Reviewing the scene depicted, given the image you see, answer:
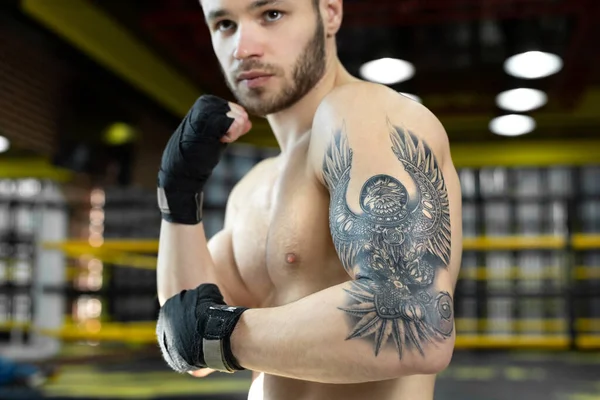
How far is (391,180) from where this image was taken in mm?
945

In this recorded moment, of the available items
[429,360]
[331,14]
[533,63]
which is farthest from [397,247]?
[533,63]

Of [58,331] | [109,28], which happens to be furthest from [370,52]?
A: [58,331]

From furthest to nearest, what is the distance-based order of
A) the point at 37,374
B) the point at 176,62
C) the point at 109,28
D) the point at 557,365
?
the point at 176,62, the point at 109,28, the point at 557,365, the point at 37,374

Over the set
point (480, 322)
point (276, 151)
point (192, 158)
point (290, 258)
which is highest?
point (276, 151)

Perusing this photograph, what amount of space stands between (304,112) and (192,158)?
228 millimetres

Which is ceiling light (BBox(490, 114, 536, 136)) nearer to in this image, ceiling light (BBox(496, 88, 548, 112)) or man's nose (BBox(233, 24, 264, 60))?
ceiling light (BBox(496, 88, 548, 112))

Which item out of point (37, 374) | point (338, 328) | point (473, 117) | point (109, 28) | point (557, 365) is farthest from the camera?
point (473, 117)

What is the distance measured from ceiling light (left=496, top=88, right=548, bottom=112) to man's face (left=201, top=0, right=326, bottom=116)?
23.5ft

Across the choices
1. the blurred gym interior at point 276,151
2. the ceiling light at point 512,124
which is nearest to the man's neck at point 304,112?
the blurred gym interior at point 276,151

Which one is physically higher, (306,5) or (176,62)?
(176,62)

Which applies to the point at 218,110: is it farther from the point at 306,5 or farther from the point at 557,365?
the point at 557,365

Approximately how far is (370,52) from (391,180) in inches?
234

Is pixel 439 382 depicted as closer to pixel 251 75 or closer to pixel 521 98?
pixel 521 98

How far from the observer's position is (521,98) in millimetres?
7977
